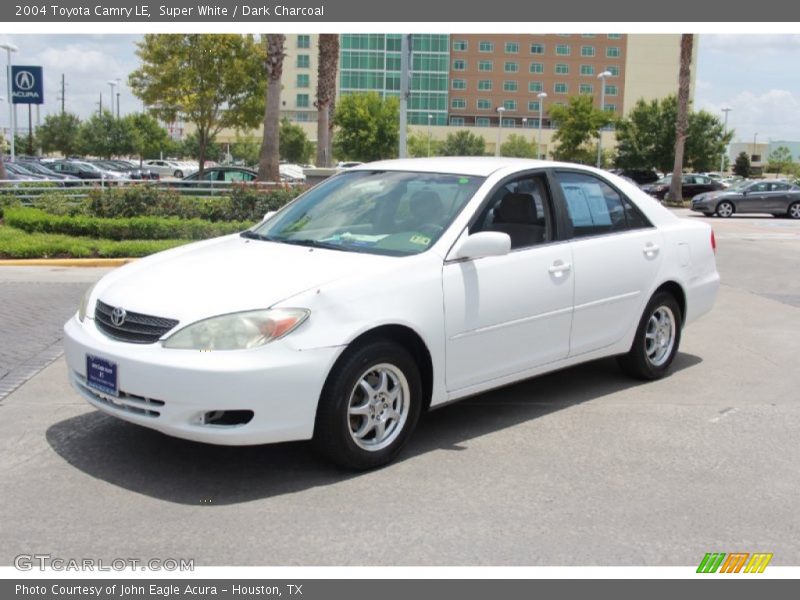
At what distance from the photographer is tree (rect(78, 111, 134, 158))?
221 feet

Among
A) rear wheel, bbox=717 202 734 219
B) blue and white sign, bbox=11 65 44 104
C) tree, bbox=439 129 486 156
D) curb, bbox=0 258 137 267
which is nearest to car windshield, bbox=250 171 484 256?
curb, bbox=0 258 137 267

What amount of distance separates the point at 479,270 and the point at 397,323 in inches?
29.4

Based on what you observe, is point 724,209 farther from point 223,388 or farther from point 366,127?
point 366,127

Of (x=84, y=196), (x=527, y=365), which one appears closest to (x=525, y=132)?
(x=84, y=196)

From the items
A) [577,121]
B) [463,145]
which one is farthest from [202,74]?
[463,145]

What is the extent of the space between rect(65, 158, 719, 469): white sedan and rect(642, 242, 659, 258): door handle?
2 cm

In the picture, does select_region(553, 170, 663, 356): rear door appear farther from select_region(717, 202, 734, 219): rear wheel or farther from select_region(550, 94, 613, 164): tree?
select_region(550, 94, 613, 164): tree

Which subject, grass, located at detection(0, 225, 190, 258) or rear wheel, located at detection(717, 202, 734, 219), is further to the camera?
rear wheel, located at detection(717, 202, 734, 219)

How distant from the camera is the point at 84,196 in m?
17.8

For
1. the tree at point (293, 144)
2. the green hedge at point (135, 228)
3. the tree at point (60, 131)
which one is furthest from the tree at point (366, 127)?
the green hedge at point (135, 228)

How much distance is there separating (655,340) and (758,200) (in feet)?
86.1

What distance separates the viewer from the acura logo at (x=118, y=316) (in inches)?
182

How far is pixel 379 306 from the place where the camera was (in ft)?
15.4

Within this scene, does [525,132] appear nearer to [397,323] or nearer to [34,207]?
[34,207]
